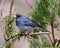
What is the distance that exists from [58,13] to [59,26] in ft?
0.21

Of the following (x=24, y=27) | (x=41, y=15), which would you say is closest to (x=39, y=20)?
(x=41, y=15)

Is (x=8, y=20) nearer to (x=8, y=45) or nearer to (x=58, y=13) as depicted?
(x=8, y=45)

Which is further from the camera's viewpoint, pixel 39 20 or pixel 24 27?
pixel 24 27

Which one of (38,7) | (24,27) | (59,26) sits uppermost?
(38,7)

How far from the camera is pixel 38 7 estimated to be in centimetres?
103

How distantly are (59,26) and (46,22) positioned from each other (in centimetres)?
9

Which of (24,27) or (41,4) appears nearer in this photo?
(41,4)

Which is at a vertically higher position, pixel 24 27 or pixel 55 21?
pixel 55 21

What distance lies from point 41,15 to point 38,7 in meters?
0.04

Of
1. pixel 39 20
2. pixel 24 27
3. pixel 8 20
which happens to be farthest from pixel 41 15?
pixel 24 27

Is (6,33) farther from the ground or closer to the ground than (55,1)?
closer to the ground

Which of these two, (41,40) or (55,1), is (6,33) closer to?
(41,40)

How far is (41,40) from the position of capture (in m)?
1.04

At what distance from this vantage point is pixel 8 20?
102 centimetres
